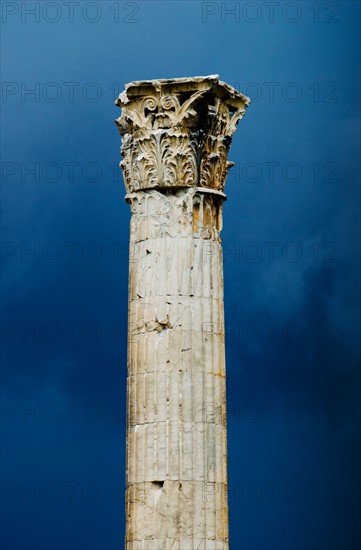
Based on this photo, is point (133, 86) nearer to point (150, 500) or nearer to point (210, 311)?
point (210, 311)

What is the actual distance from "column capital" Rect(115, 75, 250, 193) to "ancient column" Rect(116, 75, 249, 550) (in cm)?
2

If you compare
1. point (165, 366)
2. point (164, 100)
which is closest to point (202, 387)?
point (165, 366)

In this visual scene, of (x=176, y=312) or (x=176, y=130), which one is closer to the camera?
(x=176, y=312)

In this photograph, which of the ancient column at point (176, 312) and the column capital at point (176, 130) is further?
the column capital at point (176, 130)

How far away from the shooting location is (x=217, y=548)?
22891 millimetres

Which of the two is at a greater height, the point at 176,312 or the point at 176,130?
the point at 176,130

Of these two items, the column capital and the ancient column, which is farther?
the column capital

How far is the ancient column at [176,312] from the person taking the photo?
22.9m

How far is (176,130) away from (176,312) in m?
3.65

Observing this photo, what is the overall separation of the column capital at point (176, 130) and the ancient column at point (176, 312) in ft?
0.07

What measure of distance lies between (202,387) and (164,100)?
5.67 m

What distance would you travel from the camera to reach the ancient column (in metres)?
22.9

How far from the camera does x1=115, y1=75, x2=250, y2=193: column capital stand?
953 inches

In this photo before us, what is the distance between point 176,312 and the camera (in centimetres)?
2356
